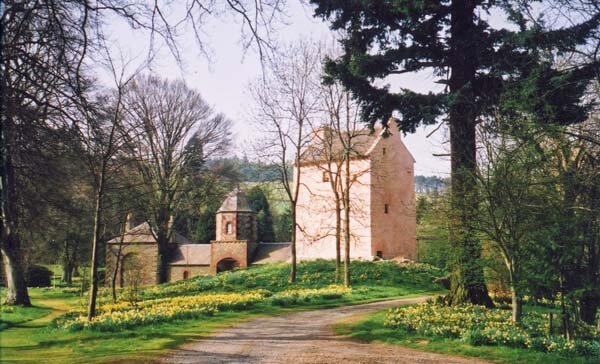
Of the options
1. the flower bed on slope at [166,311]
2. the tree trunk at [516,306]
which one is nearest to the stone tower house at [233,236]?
the flower bed on slope at [166,311]

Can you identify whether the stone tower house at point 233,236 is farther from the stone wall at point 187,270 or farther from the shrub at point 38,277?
the shrub at point 38,277

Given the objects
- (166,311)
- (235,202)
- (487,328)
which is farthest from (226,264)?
(487,328)

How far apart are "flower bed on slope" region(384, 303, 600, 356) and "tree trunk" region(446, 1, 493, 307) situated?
0.94 m

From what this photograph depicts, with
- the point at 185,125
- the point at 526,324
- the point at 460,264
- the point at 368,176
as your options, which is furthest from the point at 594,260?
the point at 185,125

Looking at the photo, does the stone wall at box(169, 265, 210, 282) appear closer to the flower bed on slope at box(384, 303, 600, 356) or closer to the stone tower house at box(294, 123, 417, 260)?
the stone tower house at box(294, 123, 417, 260)

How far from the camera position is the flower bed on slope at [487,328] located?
943cm

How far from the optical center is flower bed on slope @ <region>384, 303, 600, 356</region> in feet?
30.9

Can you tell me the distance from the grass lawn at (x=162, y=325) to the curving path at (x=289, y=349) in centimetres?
66

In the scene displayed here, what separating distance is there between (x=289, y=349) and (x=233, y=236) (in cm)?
3047

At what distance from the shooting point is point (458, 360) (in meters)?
9.02

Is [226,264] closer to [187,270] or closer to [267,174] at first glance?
[187,270]

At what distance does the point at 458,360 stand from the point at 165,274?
35588 mm

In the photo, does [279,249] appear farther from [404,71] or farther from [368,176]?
[404,71]

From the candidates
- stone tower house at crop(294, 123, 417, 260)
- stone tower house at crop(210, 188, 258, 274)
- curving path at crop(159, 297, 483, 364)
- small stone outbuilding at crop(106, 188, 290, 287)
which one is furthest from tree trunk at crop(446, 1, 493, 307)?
stone tower house at crop(210, 188, 258, 274)
